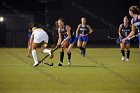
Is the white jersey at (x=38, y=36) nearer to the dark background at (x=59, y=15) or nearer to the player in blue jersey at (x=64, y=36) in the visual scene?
the player in blue jersey at (x=64, y=36)

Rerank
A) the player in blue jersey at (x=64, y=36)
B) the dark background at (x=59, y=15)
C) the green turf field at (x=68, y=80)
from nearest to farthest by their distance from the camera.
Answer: the green turf field at (x=68, y=80)
the player in blue jersey at (x=64, y=36)
the dark background at (x=59, y=15)

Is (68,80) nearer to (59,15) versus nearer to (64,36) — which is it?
(64,36)

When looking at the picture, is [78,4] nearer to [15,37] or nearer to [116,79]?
[15,37]

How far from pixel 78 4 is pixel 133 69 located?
22977mm

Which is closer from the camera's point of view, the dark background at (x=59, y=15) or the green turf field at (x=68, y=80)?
the green turf field at (x=68, y=80)

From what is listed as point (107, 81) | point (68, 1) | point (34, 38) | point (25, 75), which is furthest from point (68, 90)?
point (68, 1)

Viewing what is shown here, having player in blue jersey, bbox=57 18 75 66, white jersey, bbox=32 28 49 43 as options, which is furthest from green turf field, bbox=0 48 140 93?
player in blue jersey, bbox=57 18 75 66

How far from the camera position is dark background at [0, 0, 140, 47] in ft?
120

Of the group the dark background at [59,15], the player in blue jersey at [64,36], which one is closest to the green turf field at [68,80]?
the player in blue jersey at [64,36]

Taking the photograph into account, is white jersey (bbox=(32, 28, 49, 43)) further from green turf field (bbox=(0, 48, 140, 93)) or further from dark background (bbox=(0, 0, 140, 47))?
dark background (bbox=(0, 0, 140, 47))

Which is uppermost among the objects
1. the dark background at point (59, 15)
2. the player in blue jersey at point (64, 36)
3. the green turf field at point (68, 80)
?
the dark background at point (59, 15)

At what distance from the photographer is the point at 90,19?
128 feet

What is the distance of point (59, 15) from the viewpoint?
38.5 m

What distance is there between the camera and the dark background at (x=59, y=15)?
3653 cm
